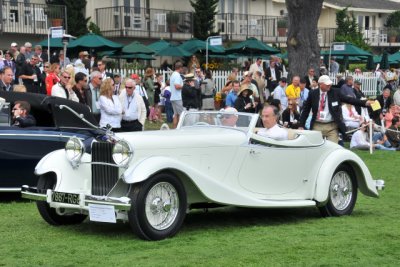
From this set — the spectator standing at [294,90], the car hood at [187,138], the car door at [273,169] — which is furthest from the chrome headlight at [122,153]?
the spectator standing at [294,90]

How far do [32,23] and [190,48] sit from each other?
8.71 m

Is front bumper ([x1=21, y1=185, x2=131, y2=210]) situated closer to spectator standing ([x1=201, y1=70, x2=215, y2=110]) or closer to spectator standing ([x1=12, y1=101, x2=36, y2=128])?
spectator standing ([x1=12, y1=101, x2=36, y2=128])

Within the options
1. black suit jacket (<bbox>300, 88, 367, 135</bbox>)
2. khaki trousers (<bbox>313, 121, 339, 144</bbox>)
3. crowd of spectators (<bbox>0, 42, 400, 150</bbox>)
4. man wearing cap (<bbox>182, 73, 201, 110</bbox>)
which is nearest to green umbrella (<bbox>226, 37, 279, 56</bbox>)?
crowd of spectators (<bbox>0, 42, 400, 150</bbox>)

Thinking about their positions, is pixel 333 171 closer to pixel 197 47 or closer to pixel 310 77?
pixel 310 77

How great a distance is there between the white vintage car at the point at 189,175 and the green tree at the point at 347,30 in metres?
49.9

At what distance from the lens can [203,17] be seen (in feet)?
153

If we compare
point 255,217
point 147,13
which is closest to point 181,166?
point 255,217

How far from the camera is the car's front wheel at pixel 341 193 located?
10367 mm

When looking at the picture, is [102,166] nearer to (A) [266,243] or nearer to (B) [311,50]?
(A) [266,243]

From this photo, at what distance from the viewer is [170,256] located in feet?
25.2

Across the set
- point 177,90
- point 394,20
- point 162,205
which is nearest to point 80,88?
point 177,90

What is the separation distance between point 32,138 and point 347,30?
178ft

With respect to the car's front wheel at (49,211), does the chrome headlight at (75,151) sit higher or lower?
higher

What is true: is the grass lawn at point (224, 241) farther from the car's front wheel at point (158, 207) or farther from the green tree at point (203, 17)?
the green tree at point (203, 17)
